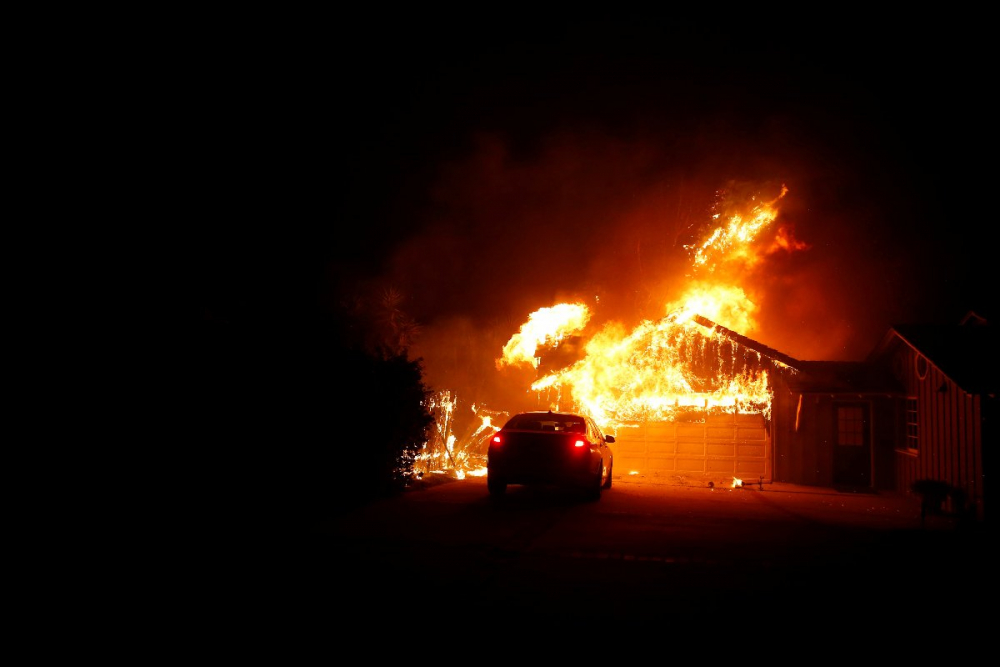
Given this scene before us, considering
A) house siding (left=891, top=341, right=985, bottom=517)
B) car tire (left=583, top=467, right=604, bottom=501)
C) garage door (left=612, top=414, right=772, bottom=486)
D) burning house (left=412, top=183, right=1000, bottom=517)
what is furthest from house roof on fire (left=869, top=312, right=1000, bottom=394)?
car tire (left=583, top=467, right=604, bottom=501)

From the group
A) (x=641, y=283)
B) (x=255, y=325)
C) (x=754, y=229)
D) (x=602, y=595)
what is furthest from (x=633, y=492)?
(x=754, y=229)

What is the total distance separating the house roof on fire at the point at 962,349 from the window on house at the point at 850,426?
1918mm

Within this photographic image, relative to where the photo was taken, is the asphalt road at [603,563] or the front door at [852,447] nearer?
the asphalt road at [603,563]

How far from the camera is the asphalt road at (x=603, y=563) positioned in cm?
606

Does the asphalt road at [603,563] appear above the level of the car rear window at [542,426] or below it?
below

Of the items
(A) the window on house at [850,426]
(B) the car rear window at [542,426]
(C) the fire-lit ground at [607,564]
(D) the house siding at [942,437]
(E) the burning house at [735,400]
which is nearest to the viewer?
(C) the fire-lit ground at [607,564]

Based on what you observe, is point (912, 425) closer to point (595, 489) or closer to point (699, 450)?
point (699, 450)

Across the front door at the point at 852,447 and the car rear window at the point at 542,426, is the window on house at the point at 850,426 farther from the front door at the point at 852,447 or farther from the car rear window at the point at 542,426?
the car rear window at the point at 542,426

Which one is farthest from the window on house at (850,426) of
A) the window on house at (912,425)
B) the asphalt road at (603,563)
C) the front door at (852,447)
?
the asphalt road at (603,563)

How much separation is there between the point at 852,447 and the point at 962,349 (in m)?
4.05

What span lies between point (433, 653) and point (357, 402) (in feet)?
28.7

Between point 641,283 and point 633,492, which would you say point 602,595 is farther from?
point 641,283

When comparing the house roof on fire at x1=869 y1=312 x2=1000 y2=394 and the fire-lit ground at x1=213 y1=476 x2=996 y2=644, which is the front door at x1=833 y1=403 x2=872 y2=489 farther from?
the fire-lit ground at x1=213 y1=476 x2=996 y2=644

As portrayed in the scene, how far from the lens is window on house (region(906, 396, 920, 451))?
→ 53.1 feet
